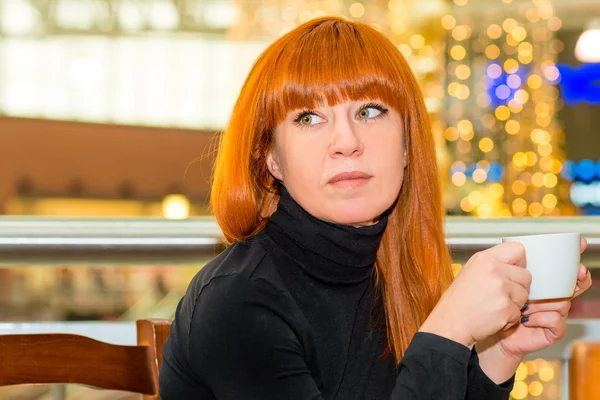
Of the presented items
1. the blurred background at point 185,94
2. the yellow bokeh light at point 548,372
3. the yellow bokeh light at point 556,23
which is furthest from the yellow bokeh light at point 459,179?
the yellow bokeh light at point 548,372

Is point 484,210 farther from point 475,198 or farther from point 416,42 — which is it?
point 416,42

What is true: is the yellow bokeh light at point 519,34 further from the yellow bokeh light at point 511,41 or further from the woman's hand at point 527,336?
the woman's hand at point 527,336

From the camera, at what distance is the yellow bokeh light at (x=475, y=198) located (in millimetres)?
6289

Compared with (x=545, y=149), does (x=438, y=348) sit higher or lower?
higher

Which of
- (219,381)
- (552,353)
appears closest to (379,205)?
(219,381)

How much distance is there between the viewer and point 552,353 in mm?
1392

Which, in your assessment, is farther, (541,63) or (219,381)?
(541,63)

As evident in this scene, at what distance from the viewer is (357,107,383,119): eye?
0.92 m

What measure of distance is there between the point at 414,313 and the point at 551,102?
6619 mm

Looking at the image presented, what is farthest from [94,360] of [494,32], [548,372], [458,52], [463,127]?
[494,32]

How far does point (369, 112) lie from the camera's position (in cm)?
93

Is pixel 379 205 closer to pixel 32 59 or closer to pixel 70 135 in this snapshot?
pixel 70 135

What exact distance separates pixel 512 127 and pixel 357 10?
67.6 inches

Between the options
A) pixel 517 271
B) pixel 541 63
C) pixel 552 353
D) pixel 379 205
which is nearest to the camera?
pixel 517 271
